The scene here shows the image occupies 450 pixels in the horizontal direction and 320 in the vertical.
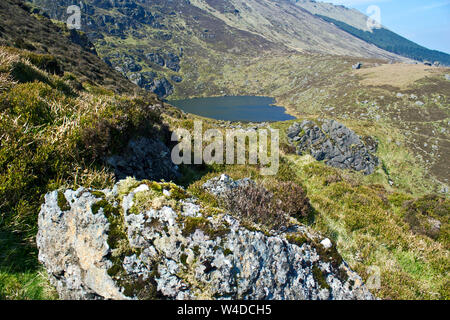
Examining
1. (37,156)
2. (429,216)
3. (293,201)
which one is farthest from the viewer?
(429,216)

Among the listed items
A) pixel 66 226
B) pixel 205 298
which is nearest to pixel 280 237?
pixel 205 298

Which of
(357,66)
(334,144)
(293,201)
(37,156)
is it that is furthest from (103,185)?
(357,66)

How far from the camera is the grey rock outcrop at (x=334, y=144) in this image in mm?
57344

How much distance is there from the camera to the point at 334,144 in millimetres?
60312

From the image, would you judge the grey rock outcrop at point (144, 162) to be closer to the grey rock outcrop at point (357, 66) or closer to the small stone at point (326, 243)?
the small stone at point (326, 243)

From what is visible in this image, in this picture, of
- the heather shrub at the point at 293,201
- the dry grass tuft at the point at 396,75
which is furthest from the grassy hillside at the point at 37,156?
the dry grass tuft at the point at 396,75

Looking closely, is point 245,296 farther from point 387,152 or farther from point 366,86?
point 366,86

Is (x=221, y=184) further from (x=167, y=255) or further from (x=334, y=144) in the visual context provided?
(x=334, y=144)

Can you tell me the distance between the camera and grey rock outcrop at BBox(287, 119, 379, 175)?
5734cm

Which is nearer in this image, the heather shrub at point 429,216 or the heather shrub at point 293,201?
the heather shrub at point 293,201

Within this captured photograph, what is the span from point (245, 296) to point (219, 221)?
1.24m

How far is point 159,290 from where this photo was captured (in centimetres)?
330

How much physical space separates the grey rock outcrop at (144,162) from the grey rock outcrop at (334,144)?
5126 cm

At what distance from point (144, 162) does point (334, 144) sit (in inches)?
2467
